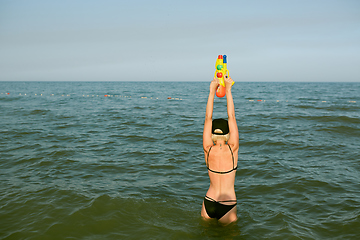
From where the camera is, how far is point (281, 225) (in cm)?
556

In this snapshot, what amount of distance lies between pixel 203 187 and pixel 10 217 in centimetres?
459

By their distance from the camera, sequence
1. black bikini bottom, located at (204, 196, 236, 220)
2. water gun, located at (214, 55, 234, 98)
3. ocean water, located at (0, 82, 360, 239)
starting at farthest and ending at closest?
ocean water, located at (0, 82, 360, 239) → black bikini bottom, located at (204, 196, 236, 220) → water gun, located at (214, 55, 234, 98)

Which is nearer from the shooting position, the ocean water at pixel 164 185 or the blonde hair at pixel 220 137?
the blonde hair at pixel 220 137

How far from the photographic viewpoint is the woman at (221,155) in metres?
4.55

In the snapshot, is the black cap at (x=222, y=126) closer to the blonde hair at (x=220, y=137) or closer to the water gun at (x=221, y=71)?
the blonde hair at (x=220, y=137)

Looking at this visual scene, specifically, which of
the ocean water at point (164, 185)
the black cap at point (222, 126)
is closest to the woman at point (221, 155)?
the black cap at point (222, 126)

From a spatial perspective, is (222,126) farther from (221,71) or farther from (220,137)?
(221,71)

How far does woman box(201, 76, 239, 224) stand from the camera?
4.55m

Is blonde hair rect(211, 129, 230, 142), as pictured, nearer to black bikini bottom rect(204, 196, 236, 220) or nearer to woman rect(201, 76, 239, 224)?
woman rect(201, 76, 239, 224)

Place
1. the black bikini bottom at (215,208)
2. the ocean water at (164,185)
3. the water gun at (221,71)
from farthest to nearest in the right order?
1. the ocean water at (164,185)
2. the black bikini bottom at (215,208)
3. the water gun at (221,71)

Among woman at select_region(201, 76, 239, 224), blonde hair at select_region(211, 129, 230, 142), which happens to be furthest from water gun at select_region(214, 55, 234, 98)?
blonde hair at select_region(211, 129, 230, 142)

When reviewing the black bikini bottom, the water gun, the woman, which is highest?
the water gun

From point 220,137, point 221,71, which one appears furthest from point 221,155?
point 221,71

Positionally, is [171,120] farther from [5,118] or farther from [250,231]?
[250,231]
